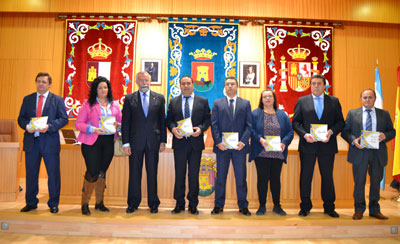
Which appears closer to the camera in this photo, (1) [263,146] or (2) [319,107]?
(1) [263,146]

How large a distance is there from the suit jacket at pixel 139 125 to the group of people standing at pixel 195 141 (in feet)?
0.04

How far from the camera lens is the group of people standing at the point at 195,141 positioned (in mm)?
3143

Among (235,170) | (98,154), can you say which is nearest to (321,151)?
(235,170)

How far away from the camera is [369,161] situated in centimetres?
323

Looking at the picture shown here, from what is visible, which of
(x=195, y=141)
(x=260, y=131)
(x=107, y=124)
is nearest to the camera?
(x=107, y=124)

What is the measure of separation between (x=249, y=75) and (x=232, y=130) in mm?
3097

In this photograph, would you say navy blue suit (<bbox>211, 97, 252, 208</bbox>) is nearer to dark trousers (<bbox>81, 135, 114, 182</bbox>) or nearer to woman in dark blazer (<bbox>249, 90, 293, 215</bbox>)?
woman in dark blazer (<bbox>249, 90, 293, 215</bbox>)

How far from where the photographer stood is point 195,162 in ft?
10.4

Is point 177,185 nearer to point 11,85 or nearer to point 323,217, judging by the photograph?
point 323,217

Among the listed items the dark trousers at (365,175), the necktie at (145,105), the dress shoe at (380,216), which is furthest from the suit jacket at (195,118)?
the dress shoe at (380,216)

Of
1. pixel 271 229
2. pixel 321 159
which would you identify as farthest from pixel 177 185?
pixel 321 159

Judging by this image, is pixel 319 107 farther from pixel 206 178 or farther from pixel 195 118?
pixel 206 178

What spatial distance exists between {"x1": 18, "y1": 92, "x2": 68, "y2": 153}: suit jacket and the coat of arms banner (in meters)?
2.83

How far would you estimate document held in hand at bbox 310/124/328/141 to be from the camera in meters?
3.07
